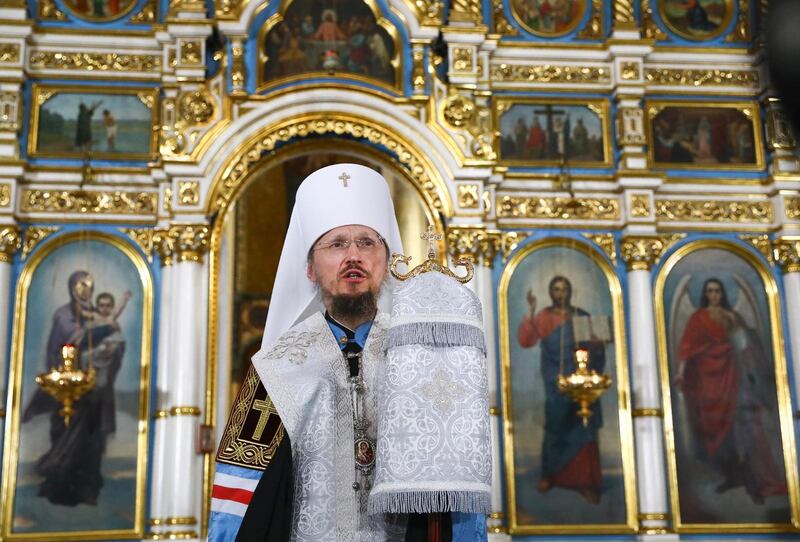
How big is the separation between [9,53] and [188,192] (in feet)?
7.46

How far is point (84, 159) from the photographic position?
9961 mm

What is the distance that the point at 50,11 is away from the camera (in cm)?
1042

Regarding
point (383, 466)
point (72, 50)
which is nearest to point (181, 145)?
point (72, 50)

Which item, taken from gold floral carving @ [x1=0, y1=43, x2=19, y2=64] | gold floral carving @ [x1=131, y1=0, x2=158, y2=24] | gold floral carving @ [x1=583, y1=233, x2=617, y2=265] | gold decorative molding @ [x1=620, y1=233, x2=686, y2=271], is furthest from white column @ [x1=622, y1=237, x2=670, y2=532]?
gold floral carving @ [x1=0, y1=43, x2=19, y2=64]

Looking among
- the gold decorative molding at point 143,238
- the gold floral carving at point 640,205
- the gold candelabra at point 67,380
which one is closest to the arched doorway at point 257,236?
the gold decorative molding at point 143,238

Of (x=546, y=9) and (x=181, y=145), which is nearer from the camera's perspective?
(x=181, y=145)

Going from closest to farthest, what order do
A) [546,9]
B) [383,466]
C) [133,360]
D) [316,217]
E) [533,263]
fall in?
[383,466] < [316,217] < [133,360] < [533,263] < [546,9]

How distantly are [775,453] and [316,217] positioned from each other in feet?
24.4

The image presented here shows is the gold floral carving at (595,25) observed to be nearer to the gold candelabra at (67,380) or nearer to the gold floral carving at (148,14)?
the gold floral carving at (148,14)

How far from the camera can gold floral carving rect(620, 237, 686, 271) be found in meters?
10.2

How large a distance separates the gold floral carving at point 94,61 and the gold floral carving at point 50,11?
400 mm

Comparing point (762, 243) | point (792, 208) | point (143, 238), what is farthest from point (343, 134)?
point (792, 208)

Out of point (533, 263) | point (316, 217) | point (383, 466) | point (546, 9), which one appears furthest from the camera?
point (546, 9)

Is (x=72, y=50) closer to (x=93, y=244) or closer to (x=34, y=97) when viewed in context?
(x=34, y=97)
